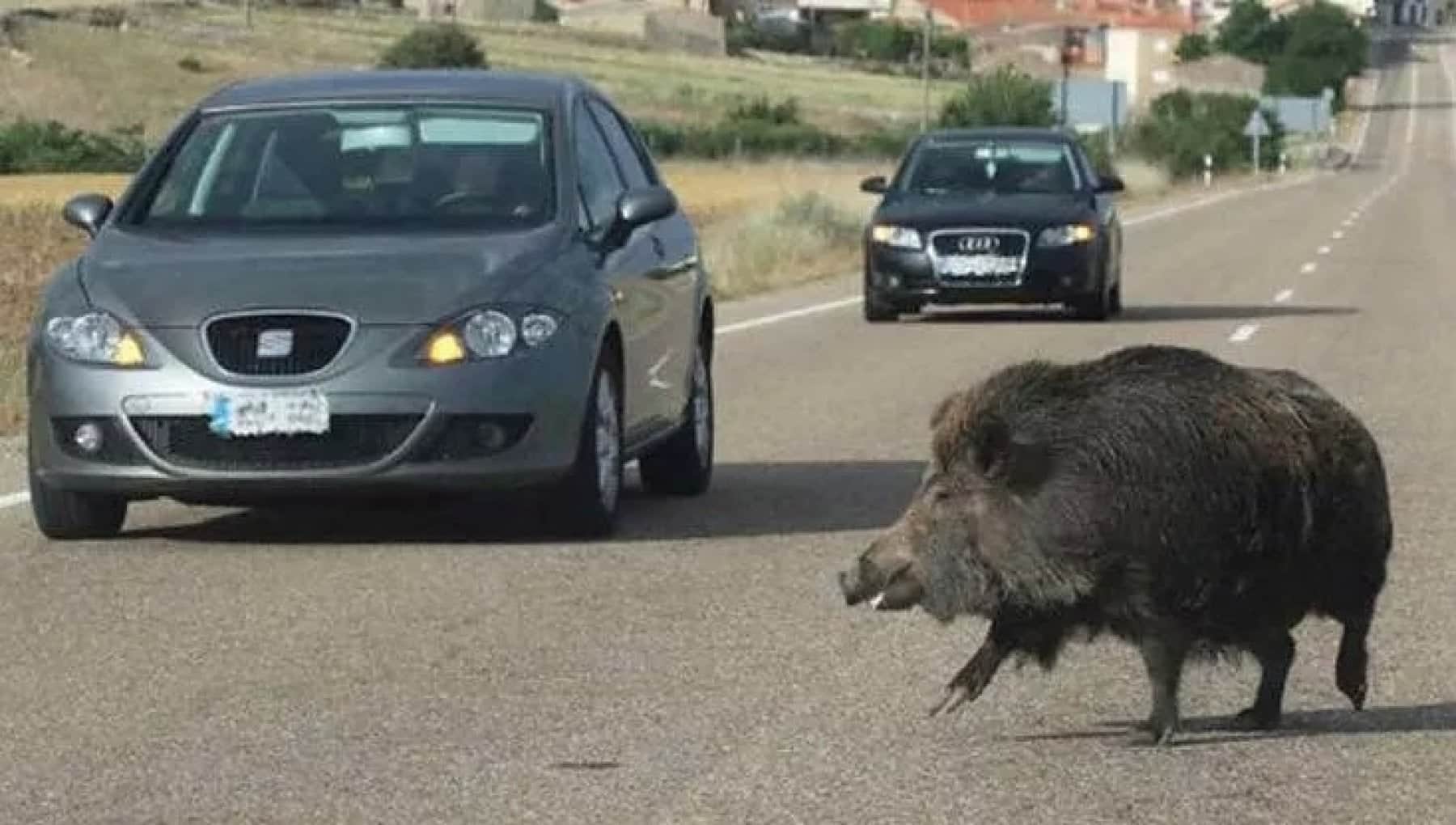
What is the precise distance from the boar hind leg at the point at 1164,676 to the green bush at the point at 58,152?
75215mm

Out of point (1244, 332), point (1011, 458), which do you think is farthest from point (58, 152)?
point (1011, 458)

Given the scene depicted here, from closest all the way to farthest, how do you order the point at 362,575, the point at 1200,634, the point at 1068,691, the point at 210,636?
1. the point at 1200,634
2. the point at 1068,691
3. the point at 210,636
4. the point at 362,575

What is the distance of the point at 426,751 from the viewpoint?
792cm

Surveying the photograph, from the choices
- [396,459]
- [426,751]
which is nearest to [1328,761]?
[426,751]

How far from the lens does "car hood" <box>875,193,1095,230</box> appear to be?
84.8 ft

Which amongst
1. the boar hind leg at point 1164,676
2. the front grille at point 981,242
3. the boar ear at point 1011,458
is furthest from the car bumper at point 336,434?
the front grille at point 981,242

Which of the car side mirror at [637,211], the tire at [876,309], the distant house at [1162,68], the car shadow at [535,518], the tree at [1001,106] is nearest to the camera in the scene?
the car shadow at [535,518]

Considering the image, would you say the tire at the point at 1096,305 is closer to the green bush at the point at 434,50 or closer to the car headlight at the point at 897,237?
the car headlight at the point at 897,237

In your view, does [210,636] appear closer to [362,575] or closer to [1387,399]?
[362,575]

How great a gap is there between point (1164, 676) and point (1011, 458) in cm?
69

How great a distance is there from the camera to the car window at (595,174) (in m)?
12.2

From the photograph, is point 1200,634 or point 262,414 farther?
point 262,414

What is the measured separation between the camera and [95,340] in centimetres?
1113

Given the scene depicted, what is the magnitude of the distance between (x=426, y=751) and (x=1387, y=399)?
11284mm
